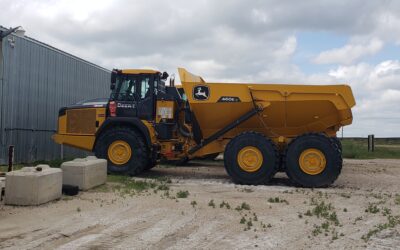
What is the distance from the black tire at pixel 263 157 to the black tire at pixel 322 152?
40cm

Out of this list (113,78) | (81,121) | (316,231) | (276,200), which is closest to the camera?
(316,231)

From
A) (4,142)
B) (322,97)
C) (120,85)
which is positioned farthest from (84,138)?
(322,97)

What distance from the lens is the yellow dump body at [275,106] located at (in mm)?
13500

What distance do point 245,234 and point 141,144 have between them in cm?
729

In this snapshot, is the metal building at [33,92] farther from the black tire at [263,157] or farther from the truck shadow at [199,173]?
the black tire at [263,157]

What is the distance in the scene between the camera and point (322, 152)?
42.7 feet

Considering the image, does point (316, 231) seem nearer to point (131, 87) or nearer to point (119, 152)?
point (119, 152)

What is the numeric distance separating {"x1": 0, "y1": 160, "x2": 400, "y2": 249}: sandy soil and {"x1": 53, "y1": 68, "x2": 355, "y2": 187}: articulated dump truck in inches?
38.9

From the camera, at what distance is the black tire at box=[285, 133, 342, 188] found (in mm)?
12922

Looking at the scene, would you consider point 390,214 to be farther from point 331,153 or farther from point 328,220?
point 331,153

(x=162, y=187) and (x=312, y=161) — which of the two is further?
(x=312, y=161)

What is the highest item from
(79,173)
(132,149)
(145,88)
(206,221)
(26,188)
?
(145,88)

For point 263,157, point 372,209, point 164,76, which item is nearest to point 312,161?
point 263,157

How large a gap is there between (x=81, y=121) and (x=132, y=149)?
6.35 ft
